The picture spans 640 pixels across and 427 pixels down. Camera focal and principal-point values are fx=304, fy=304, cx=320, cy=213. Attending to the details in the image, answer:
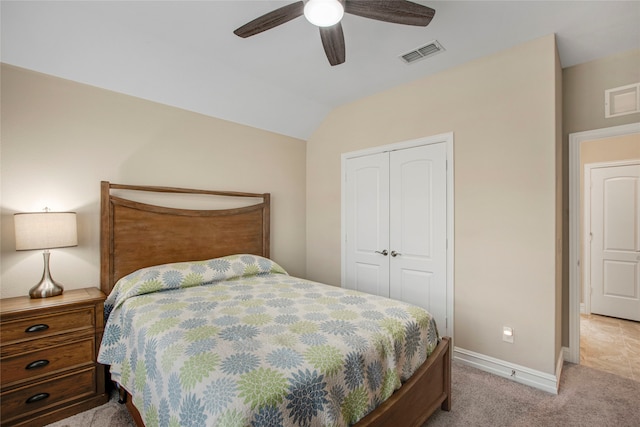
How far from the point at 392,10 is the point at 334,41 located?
405 millimetres

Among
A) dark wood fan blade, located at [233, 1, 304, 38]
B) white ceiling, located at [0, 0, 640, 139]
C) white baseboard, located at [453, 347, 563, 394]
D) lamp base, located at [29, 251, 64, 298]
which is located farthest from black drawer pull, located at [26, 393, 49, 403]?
white baseboard, located at [453, 347, 563, 394]

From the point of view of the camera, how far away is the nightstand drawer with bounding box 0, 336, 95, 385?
72.4 inches

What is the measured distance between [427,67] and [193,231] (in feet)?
9.08

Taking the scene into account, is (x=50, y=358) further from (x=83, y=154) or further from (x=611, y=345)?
(x=611, y=345)

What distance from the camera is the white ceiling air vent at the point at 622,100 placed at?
242cm

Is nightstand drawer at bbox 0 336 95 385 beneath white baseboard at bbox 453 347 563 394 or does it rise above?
above

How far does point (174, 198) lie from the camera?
299 centimetres

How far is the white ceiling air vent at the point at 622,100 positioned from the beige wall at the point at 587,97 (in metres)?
0.03

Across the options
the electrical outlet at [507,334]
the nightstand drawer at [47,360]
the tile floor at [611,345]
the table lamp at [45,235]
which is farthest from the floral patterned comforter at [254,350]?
the tile floor at [611,345]

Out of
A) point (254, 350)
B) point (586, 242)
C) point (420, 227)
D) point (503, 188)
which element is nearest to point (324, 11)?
point (254, 350)

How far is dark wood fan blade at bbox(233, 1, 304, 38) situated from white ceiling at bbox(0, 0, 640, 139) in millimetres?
280

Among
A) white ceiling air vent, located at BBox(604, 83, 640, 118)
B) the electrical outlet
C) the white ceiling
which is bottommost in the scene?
the electrical outlet

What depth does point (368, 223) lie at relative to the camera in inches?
138

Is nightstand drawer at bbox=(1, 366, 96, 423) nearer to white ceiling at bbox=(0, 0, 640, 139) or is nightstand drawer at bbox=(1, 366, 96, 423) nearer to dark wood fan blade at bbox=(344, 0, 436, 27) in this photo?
white ceiling at bbox=(0, 0, 640, 139)
